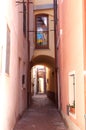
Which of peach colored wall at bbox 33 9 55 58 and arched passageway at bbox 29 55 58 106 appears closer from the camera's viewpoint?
peach colored wall at bbox 33 9 55 58

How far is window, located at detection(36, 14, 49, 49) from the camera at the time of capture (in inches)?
678

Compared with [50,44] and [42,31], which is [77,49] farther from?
[42,31]

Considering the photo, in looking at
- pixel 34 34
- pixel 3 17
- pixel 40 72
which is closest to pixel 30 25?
pixel 34 34

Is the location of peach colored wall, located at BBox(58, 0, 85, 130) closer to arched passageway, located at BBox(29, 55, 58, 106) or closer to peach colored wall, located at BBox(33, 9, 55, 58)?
arched passageway, located at BBox(29, 55, 58, 106)

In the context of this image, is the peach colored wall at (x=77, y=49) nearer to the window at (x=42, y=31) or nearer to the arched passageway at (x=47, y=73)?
the arched passageway at (x=47, y=73)

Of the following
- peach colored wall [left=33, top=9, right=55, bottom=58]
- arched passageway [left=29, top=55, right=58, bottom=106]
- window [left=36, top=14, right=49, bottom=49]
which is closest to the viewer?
peach colored wall [left=33, top=9, right=55, bottom=58]

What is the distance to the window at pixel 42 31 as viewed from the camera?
17219 mm

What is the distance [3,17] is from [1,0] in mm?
349

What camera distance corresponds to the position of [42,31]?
57.0 ft

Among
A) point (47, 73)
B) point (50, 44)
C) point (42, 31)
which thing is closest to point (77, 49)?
point (50, 44)

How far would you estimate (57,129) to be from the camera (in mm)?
8281

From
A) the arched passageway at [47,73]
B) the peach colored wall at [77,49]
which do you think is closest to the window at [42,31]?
the arched passageway at [47,73]

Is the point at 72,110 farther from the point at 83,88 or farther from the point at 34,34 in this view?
the point at 34,34

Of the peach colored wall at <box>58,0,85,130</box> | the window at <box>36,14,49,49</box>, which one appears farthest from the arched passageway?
the peach colored wall at <box>58,0,85,130</box>
